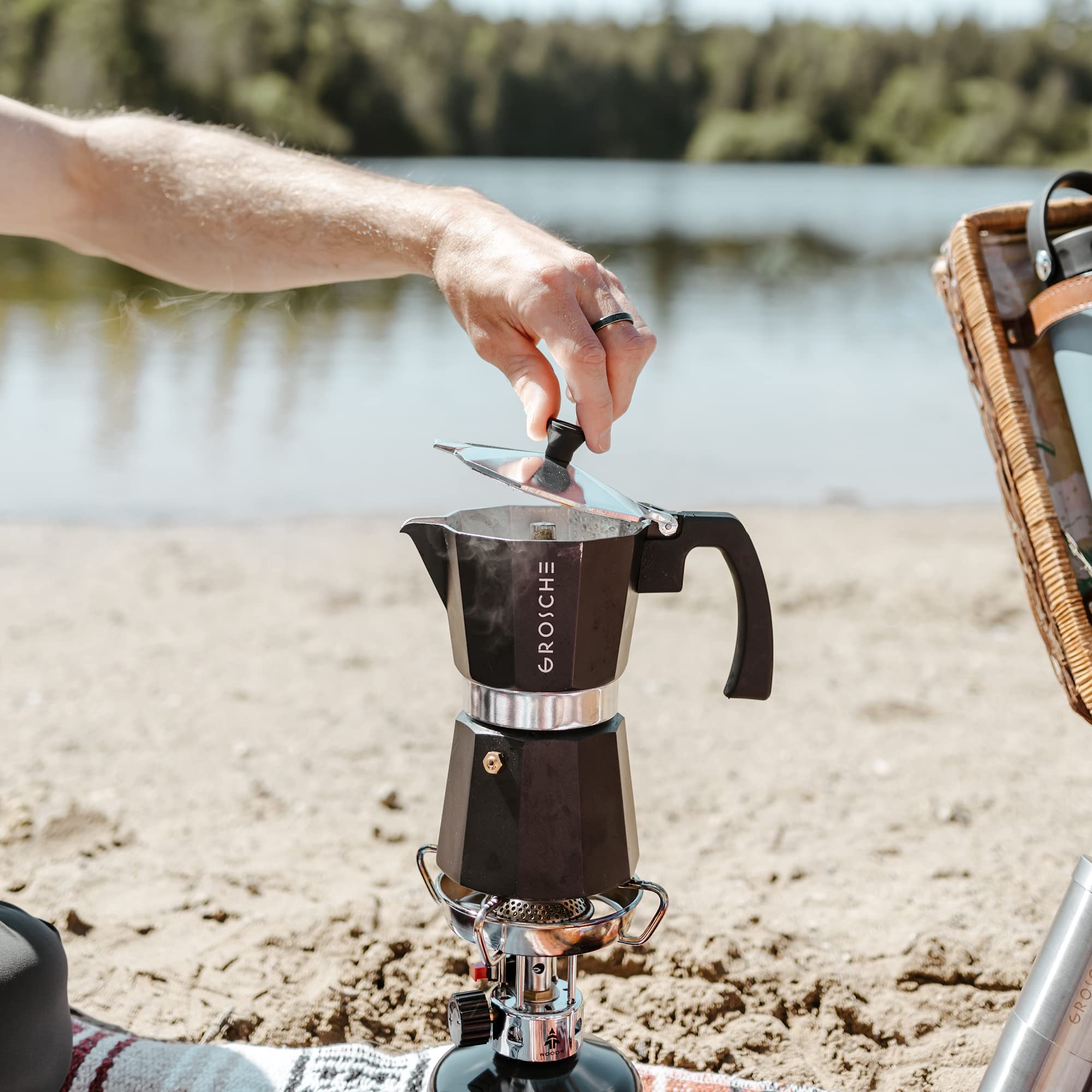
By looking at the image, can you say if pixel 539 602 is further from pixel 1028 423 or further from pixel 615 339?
pixel 1028 423

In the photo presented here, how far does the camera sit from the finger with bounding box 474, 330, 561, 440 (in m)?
1.40

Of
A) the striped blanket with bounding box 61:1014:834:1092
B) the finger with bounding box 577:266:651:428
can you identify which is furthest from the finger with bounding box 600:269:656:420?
the striped blanket with bounding box 61:1014:834:1092

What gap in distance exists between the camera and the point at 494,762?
4.62ft

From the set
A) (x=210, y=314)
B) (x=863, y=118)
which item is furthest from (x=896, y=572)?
(x=863, y=118)

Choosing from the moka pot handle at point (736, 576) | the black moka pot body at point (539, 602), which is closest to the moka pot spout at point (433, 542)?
the black moka pot body at point (539, 602)

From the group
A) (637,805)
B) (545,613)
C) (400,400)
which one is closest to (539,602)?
(545,613)

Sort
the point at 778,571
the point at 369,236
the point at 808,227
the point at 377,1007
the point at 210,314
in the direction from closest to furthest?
the point at 369,236
the point at 377,1007
the point at 778,571
the point at 210,314
the point at 808,227

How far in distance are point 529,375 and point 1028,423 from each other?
0.88 m

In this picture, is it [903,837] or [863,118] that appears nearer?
[903,837]

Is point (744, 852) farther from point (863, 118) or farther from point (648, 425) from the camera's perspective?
point (863, 118)

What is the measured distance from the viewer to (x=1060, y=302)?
5.95ft

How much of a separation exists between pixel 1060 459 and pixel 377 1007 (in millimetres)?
1545

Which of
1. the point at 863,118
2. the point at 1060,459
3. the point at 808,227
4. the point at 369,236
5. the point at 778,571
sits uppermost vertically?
the point at 863,118

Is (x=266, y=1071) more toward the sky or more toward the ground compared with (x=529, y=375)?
more toward the ground
